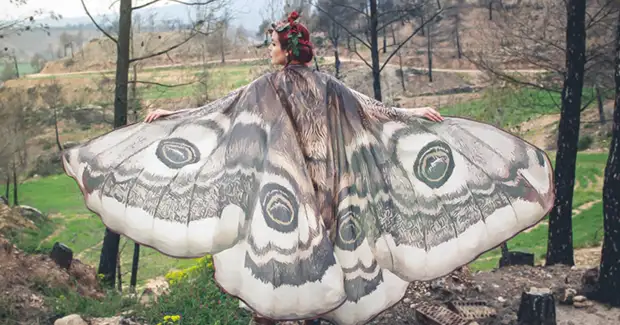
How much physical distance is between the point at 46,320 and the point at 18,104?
14.0 m

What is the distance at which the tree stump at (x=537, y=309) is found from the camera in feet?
17.9

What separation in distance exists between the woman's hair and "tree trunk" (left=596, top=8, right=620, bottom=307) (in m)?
3.93

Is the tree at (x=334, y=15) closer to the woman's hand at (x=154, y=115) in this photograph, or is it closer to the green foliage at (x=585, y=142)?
the woman's hand at (x=154, y=115)

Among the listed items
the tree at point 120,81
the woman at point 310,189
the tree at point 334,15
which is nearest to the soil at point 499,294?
the woman at point 310,189

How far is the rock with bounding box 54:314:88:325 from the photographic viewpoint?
5172 mm

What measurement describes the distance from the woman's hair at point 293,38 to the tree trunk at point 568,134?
Answer: 194 inches

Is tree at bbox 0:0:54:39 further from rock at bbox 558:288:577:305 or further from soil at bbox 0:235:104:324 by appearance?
rock at bbox 558:288:577:305

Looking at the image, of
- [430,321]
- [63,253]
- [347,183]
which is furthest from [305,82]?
[63,253]

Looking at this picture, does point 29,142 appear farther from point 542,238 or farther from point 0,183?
point 542,238

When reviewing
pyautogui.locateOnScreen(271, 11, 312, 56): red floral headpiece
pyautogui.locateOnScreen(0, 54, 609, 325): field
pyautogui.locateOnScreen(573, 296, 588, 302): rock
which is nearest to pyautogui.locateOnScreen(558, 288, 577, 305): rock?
pyautogui.locateOnScreen(573, 296, 588, 302): rock

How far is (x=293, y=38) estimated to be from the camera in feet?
13.0

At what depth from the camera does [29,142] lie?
19.1m

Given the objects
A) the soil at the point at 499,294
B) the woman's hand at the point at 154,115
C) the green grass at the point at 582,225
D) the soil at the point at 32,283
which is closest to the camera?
the woman's hand at the point at 154,115

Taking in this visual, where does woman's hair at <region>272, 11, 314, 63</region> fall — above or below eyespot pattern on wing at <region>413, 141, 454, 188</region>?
above
